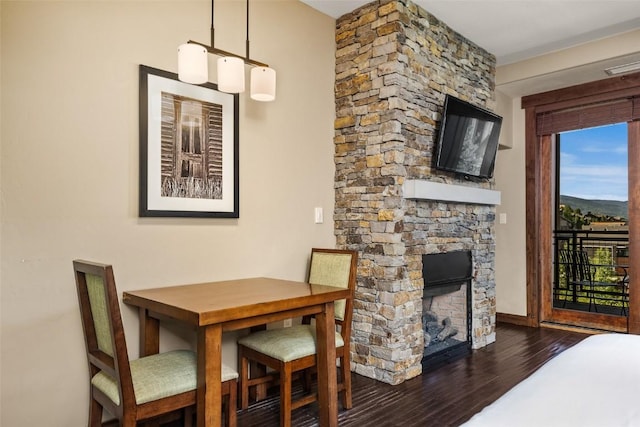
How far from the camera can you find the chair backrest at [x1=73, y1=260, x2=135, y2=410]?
66.2 inches

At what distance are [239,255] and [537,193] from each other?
362 centimetres

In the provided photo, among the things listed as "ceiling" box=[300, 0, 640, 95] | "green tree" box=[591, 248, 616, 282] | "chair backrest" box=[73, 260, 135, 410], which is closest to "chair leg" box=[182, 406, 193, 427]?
"chair backrest" box=[73, 260, 135, 410]

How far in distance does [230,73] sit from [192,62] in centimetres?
21

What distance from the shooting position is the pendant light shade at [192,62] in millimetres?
2100

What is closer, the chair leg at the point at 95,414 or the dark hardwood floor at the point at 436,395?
the chair leg at the point at 95,414

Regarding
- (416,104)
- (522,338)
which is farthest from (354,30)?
(522,338)

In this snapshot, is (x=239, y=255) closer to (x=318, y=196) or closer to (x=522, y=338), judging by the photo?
(x=318, y=196)

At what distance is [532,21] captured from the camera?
3.53 meters

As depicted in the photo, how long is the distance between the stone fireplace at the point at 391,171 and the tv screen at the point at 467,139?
0.10 m

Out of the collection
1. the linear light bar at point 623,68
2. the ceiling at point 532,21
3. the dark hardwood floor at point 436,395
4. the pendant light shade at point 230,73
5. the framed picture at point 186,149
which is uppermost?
the ceiling at point 532,21

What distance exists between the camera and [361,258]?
10.8 feet

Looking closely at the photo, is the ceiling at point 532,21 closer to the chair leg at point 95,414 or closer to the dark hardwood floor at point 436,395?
Answer: the dark hardwood floor at point 436,395

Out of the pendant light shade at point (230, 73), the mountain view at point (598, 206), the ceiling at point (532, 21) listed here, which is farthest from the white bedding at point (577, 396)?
the mountain view at point (598, 206)

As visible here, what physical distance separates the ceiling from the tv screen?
681 millimetres
